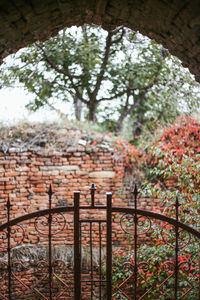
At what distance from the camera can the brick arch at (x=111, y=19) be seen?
1457 mm

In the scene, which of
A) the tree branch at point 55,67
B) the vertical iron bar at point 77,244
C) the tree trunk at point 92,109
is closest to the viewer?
the vertical iron bar at point 77,244

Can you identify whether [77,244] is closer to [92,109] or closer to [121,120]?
[92,109]

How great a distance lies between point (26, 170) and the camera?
5.10 meters

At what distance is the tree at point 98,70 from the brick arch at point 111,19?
4.68 m

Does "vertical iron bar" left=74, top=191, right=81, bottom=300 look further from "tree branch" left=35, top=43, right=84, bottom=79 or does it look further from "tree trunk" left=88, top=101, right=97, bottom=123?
"tree trunk" left=88, top=101, right=97, bottom=123

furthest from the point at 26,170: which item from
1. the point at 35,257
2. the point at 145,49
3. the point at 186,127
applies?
the point at 145,49

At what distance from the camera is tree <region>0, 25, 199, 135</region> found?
6.57 metres

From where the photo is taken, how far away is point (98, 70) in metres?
7.21

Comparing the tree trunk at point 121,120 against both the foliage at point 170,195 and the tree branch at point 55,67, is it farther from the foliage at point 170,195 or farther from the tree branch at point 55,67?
the foliage at point 170,195

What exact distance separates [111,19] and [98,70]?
5505 millimetres

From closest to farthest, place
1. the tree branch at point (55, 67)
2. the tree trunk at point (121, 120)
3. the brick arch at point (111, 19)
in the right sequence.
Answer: the brick arch at point (111, 19) < the tree branch at point (55, 67) < the tree trunk at point (121, 120)

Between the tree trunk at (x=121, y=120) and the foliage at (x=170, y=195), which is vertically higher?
the tree trunk at (x=121, y=120)

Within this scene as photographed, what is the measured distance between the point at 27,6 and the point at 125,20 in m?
0.72

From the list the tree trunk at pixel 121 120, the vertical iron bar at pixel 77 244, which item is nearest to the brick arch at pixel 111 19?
the vertical iron bar at pixel 77 244
